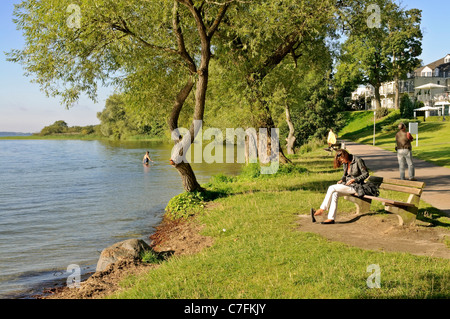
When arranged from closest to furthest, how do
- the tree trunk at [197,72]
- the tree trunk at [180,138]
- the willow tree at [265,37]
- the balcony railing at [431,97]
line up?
the tree trunk at [197,72], the tree trunk at [180,138], the willow tree at [265,37], the balcony railing at [431,97]

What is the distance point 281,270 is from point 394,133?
4884 centimetres

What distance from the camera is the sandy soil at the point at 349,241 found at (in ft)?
25.4

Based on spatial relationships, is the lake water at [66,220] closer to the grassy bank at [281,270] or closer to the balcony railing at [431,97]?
the grassy bank at [281,270]

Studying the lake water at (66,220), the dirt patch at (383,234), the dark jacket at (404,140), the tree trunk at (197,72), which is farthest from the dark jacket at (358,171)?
the lake water at (66,220)

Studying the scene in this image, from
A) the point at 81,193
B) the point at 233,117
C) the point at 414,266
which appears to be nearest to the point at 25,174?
the point at 81,193

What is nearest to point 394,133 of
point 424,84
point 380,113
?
point 380,113

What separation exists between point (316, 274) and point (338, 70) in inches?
2480

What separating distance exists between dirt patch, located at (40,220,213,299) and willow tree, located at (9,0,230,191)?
3.55 meters

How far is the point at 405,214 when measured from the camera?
30.2 feet

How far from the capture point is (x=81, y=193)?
2397 cm

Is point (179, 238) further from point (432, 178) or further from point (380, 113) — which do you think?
point (380, 113)

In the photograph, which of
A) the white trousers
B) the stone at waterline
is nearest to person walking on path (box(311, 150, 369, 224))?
the white trousers

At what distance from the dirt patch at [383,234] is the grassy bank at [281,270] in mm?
409

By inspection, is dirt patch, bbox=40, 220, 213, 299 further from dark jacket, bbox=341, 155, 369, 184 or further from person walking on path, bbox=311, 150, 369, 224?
dark jacket, bbox=341, 155, 369, 184
